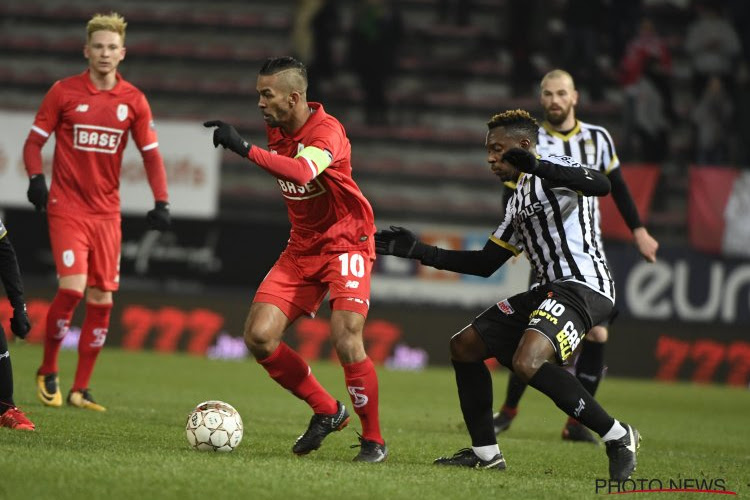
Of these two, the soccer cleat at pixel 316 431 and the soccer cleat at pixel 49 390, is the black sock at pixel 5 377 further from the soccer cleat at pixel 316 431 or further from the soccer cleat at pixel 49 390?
the soccer cleat at pixel 49 390

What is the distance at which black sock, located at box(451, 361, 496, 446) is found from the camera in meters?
6.48

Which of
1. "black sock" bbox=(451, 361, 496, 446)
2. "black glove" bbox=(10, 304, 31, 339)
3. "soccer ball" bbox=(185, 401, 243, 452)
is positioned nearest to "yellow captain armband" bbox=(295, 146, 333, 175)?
"black sock" bbox=(451, 361, 496, 446)

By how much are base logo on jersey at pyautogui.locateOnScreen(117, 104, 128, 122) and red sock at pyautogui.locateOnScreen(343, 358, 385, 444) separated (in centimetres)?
320

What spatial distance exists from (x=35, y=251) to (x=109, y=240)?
677 cm

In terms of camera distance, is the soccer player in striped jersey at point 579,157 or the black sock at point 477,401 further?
the soccer player in striped jersey at point 579,157

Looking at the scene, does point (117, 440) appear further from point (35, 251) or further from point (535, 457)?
point (35, 251)

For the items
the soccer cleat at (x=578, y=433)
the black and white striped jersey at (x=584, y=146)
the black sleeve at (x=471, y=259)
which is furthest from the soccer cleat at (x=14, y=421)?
the black and white striped jersey at (x=584, y=146)

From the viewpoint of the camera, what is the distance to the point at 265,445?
22.8ft

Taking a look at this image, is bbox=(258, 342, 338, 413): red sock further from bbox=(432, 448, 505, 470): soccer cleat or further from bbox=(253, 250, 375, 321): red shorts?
bbox=(432, 448, 505, 470): soccer cleat

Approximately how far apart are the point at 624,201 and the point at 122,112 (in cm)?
357

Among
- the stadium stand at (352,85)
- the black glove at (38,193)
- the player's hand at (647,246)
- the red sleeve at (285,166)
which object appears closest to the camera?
the red sleeve at (285,166)

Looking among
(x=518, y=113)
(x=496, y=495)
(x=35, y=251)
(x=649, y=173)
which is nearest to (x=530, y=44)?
(x=649, y=173)

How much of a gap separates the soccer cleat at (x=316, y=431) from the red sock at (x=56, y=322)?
263cm

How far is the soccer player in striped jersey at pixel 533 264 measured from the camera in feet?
20.3
